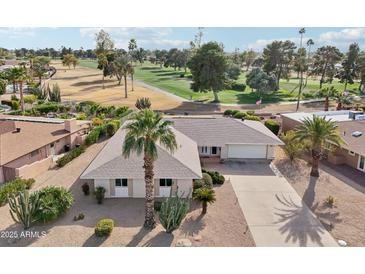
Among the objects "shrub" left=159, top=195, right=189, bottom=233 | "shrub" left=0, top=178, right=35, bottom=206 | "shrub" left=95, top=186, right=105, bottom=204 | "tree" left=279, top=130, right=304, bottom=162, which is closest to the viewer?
"shrub" left=159, top=195, right=189, bottom=233

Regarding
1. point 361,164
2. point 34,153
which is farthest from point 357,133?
point 34,153

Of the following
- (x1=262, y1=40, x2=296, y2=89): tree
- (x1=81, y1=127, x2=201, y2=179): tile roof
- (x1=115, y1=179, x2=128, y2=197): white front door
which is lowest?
(x1=115, y1=179, x2=128, y2=197): white front door

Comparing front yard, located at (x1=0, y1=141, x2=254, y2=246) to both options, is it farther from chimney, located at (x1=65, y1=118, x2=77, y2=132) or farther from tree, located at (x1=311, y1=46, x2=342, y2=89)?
tree, located at (x1=311, y1=46, x2=342, y2=89)

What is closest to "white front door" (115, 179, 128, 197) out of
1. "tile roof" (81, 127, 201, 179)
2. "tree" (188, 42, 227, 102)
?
"tile roof" (81, 127, 201, 179)

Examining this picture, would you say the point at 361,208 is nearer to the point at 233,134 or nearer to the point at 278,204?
the point at 278,204

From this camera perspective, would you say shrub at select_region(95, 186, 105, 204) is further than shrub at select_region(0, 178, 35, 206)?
Yes

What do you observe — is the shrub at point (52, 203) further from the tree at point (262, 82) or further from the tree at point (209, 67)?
the tree at point (262, 82)
